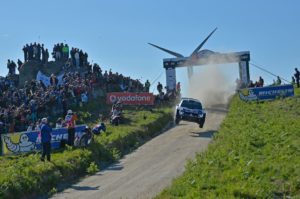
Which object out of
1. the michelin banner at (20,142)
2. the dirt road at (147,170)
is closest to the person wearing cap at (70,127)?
the michelin banner at (20,142)

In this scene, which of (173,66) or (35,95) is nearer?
(35,95)

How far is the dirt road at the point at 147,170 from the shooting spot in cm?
2055

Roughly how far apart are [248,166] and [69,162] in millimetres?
9256

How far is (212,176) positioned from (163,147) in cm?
1319

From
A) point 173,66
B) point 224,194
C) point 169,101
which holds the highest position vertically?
point 173,66

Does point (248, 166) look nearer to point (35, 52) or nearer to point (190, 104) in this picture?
point (190, 104)

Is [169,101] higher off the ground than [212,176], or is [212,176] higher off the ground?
[169,101]

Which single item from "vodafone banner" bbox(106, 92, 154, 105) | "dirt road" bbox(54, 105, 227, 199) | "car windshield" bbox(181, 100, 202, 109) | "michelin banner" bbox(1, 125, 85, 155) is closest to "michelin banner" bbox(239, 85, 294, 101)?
"vodafone banner" bbox(106, 92, 154, 105)

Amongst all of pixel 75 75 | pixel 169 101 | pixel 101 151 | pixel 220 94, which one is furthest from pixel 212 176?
pixel 220 94

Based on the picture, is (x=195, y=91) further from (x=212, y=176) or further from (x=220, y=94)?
(x=212, y=176)

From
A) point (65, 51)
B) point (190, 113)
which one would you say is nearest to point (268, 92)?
A: point (190, 113)

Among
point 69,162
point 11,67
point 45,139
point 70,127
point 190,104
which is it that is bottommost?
point 69,162

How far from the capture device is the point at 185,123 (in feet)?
137

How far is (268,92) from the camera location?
154ft
